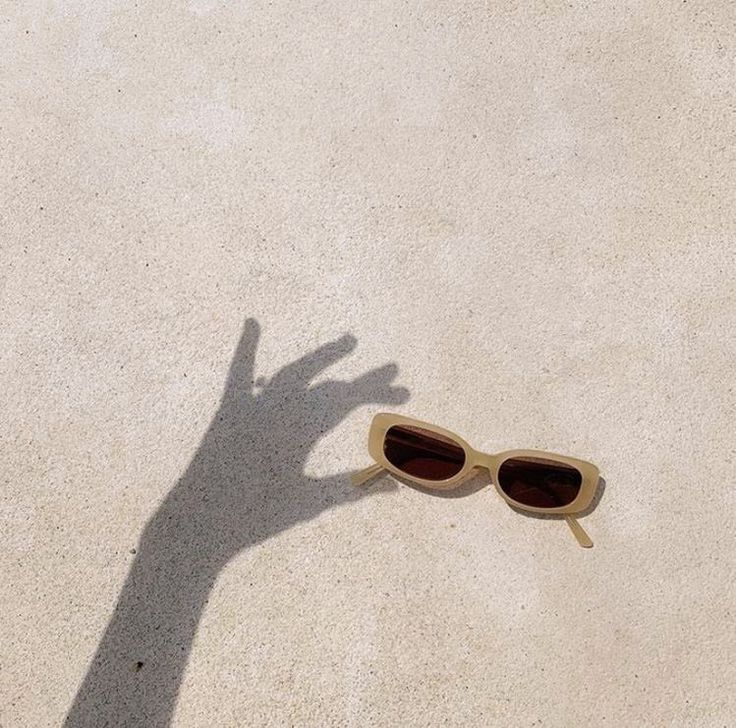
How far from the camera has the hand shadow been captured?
71.4 inches

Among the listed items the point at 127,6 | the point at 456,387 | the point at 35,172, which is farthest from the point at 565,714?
the point at 127,6

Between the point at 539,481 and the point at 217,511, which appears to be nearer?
the point at 539,481

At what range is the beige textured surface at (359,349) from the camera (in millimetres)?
1792

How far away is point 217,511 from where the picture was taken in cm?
187

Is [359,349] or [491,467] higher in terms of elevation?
[359,349]

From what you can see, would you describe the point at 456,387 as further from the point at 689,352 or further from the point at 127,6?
the point at 127,6

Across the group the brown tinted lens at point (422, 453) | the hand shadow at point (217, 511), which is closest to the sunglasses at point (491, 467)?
the brown tinted lens at point (422, 453)

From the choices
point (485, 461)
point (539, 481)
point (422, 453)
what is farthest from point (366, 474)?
point (539, 481)

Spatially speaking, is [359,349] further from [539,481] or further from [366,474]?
[539,481]

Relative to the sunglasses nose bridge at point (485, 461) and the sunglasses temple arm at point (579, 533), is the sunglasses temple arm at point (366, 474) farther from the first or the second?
the sunglasses temple arm at point (579, 533)

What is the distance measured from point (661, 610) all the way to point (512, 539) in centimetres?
34

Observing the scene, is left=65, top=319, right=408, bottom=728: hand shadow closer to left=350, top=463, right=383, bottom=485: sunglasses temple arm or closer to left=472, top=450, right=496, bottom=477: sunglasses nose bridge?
left=350, top=463, right=383, bottom=485: sunglasses temple arm

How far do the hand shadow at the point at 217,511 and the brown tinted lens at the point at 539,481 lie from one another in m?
0.30

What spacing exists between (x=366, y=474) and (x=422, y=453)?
14cm
